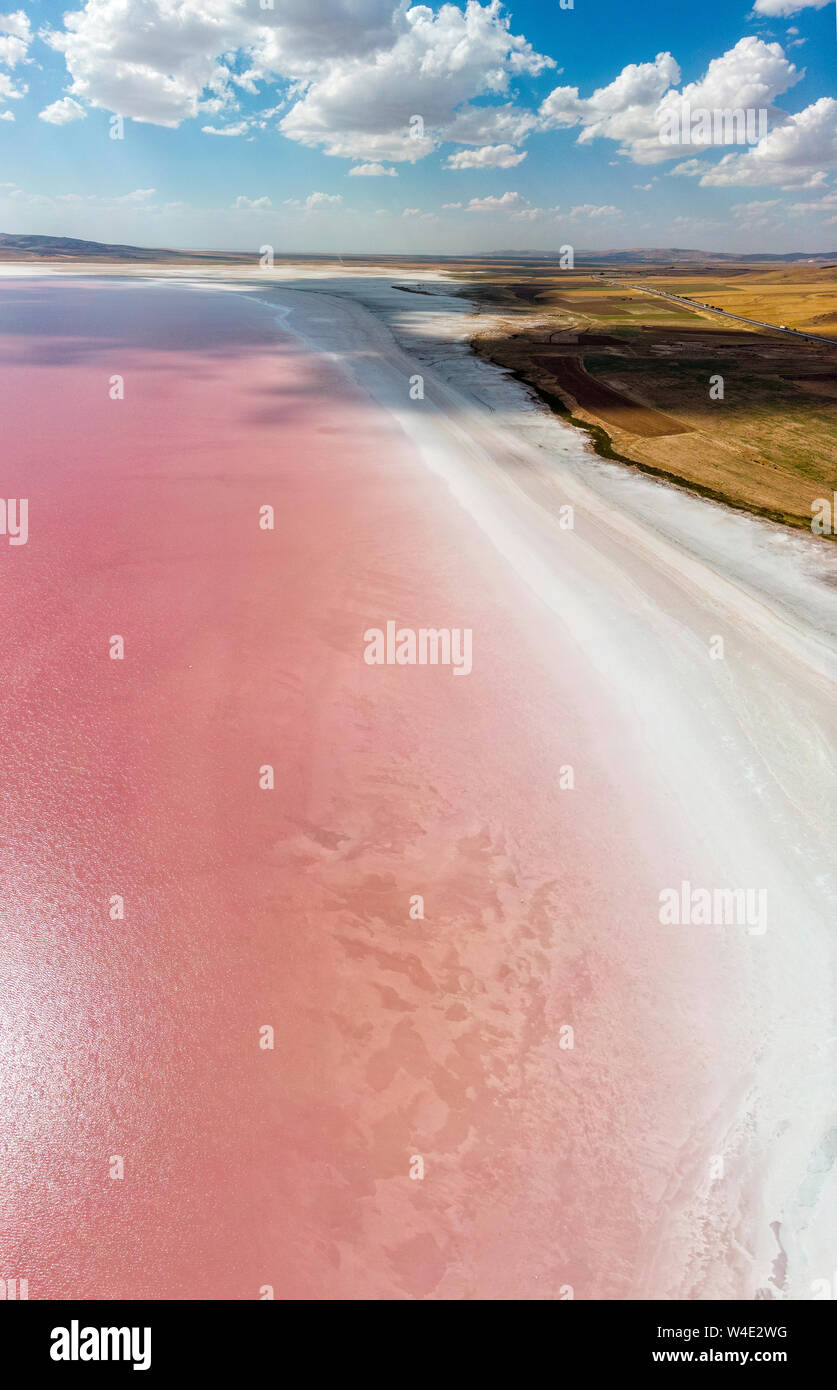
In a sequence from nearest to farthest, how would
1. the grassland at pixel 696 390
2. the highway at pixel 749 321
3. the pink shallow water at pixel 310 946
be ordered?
the pink shallow water at pixel 310 946 → the grassland at pixel 696 390 → the highway at pixel 749 321

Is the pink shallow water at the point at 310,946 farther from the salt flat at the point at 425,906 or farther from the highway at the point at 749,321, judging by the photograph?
the highway at the point at 749,321

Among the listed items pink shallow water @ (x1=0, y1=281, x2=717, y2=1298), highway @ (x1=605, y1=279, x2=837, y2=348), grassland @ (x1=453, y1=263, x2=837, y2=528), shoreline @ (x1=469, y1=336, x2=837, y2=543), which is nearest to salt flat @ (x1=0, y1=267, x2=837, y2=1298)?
pink shallow water @ (x1=0, y1=281, x2=717, y2=1298)

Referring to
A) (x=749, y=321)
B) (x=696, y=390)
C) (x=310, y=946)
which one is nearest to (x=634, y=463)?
(x=696, y=390)

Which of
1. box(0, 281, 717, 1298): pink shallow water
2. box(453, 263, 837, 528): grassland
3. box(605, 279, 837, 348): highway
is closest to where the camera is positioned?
box(0, 281, 717, 1298): pink shallow water

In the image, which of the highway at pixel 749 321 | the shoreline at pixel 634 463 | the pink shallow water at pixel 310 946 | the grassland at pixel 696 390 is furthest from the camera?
the highway at pixel 749 321

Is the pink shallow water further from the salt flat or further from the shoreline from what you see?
the shoreline

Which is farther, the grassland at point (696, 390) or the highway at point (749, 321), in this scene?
the highway at point (749, 321)

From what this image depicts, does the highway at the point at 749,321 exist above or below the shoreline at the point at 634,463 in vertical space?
above

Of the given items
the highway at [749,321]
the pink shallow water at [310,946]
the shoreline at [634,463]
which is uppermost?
the highway at [749,321]

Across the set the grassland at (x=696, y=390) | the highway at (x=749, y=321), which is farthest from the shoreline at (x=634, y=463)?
the highway at (x=749, y=321)

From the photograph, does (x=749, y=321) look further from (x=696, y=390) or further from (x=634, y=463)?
(x=634, y=463)
